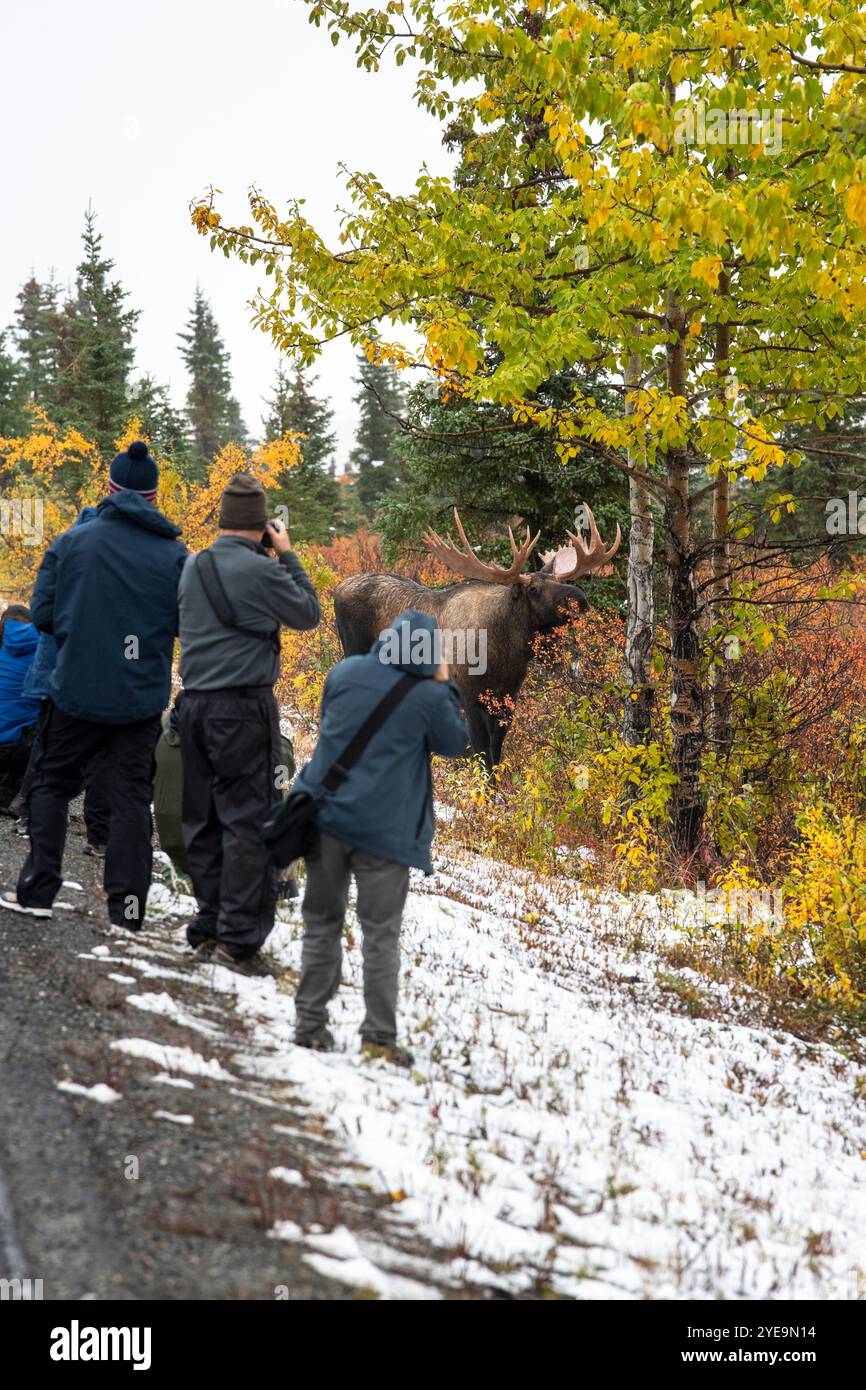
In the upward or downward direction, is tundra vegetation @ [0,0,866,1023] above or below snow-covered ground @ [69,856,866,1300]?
above

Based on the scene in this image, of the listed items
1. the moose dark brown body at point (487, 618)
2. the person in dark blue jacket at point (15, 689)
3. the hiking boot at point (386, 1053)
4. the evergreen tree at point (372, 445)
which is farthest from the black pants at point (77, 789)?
the evergreen tree at point (372, 445)

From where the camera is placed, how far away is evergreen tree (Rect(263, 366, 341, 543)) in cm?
2969

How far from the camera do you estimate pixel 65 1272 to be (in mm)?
2648

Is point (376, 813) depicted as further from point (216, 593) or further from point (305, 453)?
point (305, 453)

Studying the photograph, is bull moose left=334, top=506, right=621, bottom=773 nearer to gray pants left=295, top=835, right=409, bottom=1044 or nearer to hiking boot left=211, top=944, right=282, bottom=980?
hiking boot left=211, top=944, right=282, bottom=980

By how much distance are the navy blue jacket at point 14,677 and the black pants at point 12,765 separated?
0.15ft

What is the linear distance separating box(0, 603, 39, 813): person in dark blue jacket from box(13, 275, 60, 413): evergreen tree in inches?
1205

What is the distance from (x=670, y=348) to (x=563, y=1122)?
643 cm

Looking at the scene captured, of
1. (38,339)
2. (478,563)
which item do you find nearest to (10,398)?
(38,339)

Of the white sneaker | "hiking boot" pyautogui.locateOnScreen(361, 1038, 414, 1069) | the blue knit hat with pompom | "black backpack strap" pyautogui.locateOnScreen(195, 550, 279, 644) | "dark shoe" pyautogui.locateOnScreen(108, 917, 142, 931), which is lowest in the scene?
"hiking boot" pyautogui.locateOnScreen(361, 1038, 414, 1069)

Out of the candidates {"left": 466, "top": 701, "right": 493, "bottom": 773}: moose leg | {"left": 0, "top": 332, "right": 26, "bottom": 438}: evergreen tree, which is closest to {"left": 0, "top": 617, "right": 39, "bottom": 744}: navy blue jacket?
{"left": 466, "top": 701, "right": 493, "bottom": 773}: moose leg

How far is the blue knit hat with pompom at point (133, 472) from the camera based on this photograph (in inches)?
208

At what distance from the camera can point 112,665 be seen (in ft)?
16.8
